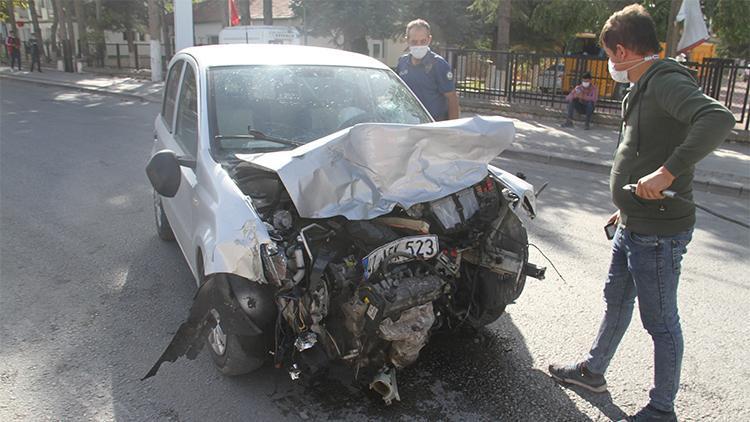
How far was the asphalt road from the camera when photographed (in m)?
3.08

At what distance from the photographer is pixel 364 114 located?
419cm

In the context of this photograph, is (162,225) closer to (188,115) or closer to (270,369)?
(188,115)

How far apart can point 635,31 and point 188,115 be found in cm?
309

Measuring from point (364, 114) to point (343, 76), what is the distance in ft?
1.34

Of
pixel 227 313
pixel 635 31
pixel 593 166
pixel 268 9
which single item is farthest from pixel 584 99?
pixel 268 9

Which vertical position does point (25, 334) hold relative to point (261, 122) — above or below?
below

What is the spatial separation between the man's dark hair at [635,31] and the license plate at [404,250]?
1.32 m

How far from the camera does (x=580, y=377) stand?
328 centimetres

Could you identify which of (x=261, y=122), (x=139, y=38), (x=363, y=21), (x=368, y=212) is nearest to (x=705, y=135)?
(x=368, y=212)

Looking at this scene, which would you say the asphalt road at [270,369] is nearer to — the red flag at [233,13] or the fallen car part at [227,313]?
the fallen car part at [227,313]

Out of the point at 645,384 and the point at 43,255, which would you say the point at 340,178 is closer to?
the point at 645,384

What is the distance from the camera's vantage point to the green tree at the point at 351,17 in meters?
23.1

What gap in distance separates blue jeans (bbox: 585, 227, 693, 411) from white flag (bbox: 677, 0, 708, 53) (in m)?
11.0

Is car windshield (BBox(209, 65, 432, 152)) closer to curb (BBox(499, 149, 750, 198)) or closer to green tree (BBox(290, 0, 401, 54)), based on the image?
curb (BBox(499, 149, 750, 198))
